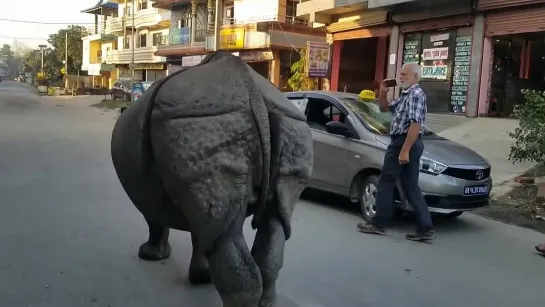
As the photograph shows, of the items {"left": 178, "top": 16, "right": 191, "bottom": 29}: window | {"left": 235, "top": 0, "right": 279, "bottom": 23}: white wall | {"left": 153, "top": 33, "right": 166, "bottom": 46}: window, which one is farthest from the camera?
{"left": 153, "top": 33, "right": 166, "bottom": 46}: window

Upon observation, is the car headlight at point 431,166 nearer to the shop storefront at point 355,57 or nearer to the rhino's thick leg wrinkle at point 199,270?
the rhino's thick leg wrinkle at point 199,270

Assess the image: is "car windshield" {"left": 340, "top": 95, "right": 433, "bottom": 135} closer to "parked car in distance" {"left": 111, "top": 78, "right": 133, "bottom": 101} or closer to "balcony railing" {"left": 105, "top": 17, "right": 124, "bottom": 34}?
"parked car in distance" {"left": 111, "top": 78, "right": 133, "bottom": 101}

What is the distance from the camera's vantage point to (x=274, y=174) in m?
2.76

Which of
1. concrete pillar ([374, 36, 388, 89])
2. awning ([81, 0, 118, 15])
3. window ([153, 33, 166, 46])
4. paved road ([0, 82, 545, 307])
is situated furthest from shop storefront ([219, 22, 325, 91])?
awning ([81, 0, 118, 15])

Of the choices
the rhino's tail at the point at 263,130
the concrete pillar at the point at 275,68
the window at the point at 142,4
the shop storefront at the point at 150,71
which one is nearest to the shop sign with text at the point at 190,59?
the concrete pillar at the point at 275,68

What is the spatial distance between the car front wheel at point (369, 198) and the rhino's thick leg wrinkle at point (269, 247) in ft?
11.6

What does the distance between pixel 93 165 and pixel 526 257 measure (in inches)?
283

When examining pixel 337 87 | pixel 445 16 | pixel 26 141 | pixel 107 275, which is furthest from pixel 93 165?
pixel 337 87

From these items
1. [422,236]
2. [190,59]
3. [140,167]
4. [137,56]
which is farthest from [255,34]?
[140,167]

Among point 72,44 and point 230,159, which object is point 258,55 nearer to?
point 230,159

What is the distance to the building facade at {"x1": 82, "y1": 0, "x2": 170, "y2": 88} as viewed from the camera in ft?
142

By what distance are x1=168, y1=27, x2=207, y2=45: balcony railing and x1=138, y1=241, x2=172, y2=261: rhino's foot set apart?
30.6 m

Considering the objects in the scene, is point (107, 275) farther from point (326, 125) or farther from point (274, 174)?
point (326, 125)

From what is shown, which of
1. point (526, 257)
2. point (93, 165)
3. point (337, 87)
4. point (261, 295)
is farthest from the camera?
point (337, 87)
